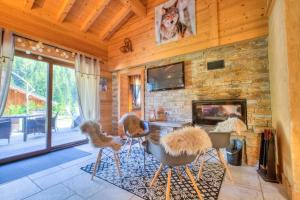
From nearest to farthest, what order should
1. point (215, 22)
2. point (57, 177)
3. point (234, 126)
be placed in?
point (234, 126) → point (57, 177) → point (215, 22)

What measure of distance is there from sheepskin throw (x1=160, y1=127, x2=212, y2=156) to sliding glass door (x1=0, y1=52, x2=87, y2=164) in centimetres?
278

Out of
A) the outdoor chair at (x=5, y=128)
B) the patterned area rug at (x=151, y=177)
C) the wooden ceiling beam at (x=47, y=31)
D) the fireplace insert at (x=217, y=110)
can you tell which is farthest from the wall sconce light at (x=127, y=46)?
the outdoor chair at (x=5, y=128)

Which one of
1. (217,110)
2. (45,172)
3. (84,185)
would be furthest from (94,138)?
(217,110)

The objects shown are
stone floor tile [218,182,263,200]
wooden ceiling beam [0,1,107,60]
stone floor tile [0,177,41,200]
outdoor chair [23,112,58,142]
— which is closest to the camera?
stone floor tile [218,182,263,200]

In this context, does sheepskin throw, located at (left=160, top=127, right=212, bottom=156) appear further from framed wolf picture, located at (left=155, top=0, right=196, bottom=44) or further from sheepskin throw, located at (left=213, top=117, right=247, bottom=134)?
framed wolf picture, located at (left=155, top=0, right=196, bottom=44)

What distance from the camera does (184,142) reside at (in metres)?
1.58

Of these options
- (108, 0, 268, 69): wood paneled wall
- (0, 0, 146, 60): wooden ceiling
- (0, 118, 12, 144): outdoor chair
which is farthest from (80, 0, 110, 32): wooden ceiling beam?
(0, 118, 12, 144): outdoor chair

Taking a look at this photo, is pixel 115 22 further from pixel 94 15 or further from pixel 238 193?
pixel 238 193

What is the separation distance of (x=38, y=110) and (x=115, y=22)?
10.1 feet

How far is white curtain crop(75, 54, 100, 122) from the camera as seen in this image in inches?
159

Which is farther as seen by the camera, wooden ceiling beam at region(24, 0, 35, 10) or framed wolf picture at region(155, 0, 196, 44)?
framed wolf picture at region(155, 0, 196, 44)

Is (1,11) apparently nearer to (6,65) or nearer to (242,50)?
(6,65)

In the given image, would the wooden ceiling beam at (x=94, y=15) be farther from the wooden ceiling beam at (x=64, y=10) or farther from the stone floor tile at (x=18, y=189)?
the stone floor tile at (x=18, y=189)

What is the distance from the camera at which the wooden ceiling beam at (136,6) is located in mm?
3725
